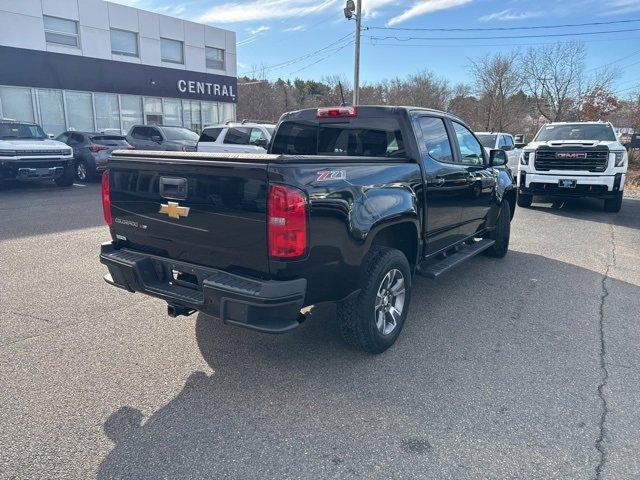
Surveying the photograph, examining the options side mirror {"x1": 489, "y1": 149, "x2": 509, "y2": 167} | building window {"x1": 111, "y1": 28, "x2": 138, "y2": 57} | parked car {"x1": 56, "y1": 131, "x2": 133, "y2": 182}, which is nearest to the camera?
side mirror {"x1": 489, "y1": 149, "x2": 509, "y2": 167}

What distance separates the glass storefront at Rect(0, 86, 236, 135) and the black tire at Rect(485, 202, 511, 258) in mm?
19788

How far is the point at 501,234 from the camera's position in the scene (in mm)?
6496

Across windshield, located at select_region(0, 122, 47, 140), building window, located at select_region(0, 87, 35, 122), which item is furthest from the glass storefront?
windshield, located at select_region(0, 122, 47, 140)

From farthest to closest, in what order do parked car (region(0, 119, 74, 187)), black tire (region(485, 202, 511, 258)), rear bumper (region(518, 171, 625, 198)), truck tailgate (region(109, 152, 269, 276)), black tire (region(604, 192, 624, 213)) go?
parked car (region(0, 119, 74, 187)) < black tire (region(604, 192, 624, 213)) < rear bumper (region(518, 171, 625, 198)) < black tire (region(485, 202, 511, 258)) < truck tailgate (region(109, 152, 269, 276))

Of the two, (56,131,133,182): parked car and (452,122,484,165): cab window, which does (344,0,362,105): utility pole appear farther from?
(452,122,484,165): cab window

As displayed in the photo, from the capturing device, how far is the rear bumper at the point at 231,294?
9.20 ft

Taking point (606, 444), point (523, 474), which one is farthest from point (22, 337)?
point (606, 444)

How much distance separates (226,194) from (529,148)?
985 centimetres

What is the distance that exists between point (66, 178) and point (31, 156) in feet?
4.21

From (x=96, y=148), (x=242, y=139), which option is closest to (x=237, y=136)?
(x=242, y=139)

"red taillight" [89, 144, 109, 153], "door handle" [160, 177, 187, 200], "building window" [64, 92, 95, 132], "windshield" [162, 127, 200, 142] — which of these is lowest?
"red taillight" [89, 144, 109, 153]

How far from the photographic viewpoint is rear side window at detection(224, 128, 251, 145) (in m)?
13.8

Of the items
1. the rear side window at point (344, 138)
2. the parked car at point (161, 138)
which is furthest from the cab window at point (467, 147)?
the parked car at point (161, 138)

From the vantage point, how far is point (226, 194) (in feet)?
9.65
